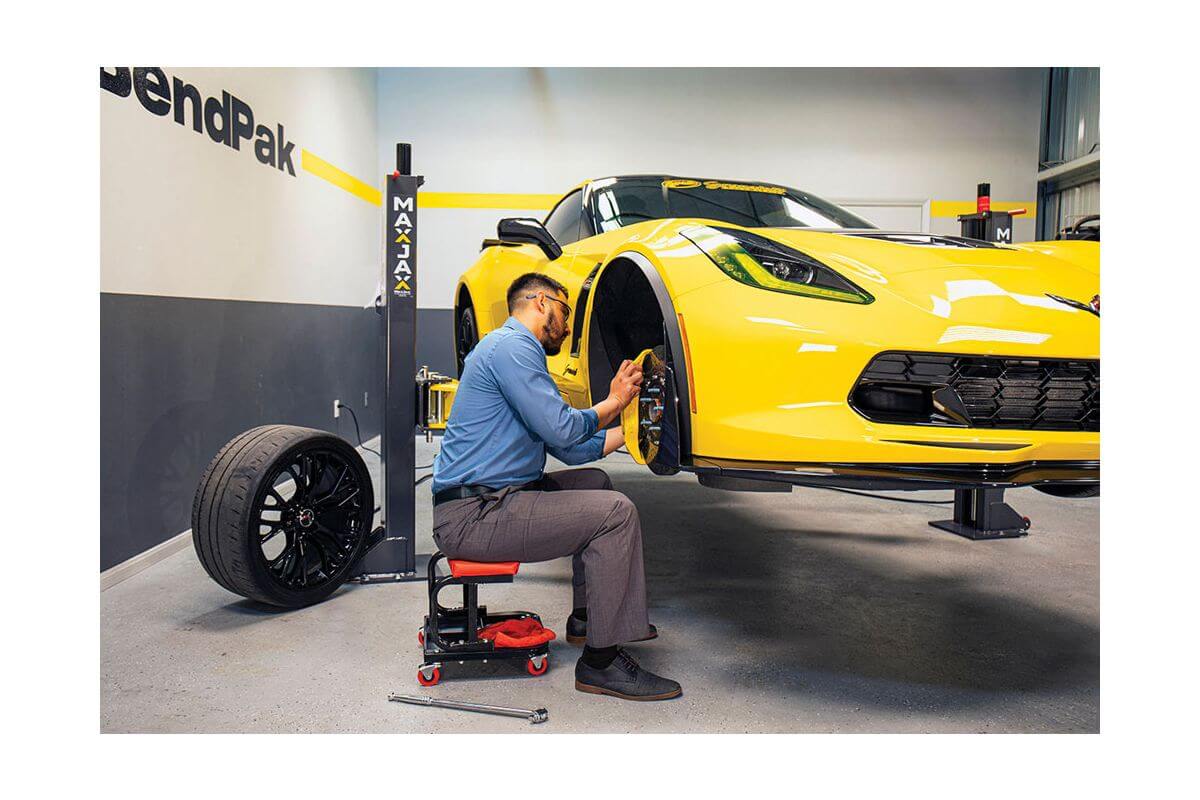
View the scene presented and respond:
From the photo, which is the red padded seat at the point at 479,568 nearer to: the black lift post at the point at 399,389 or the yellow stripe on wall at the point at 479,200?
the black lift post at the point at 399,389

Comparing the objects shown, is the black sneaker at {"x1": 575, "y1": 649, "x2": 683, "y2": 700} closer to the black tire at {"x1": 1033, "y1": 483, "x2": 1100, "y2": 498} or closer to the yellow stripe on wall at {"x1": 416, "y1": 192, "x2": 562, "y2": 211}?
the black tire at {"x1": 1033, "y1": 483, "x2": 1100, "y2": 498}

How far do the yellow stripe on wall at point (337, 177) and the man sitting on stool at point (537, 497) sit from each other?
3101mm

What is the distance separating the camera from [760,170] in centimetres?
816

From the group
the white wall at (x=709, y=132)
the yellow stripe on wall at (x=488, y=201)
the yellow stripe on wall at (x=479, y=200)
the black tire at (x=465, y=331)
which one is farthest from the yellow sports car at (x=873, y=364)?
the white wall at (x=709, y=132)

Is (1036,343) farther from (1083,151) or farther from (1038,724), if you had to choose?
(1083,151)

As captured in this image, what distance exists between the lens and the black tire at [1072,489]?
2015 millimetres

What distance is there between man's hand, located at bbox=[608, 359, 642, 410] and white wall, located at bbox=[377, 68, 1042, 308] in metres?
5.73

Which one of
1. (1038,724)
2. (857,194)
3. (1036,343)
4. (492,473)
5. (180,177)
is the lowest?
(1038,724)

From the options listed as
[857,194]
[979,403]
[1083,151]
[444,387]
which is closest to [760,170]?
[857,194]

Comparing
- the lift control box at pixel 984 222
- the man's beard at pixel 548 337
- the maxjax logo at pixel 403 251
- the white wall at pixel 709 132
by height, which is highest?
the white wall at pixel 709 132

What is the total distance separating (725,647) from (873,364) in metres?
1.18

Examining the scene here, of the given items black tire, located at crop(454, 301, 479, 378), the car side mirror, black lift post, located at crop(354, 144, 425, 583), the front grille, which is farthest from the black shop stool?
black tire, located at crop(454, 301, 479, 378)

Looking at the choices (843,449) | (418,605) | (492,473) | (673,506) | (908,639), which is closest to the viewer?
(843,449)

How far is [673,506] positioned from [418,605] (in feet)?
6.69
